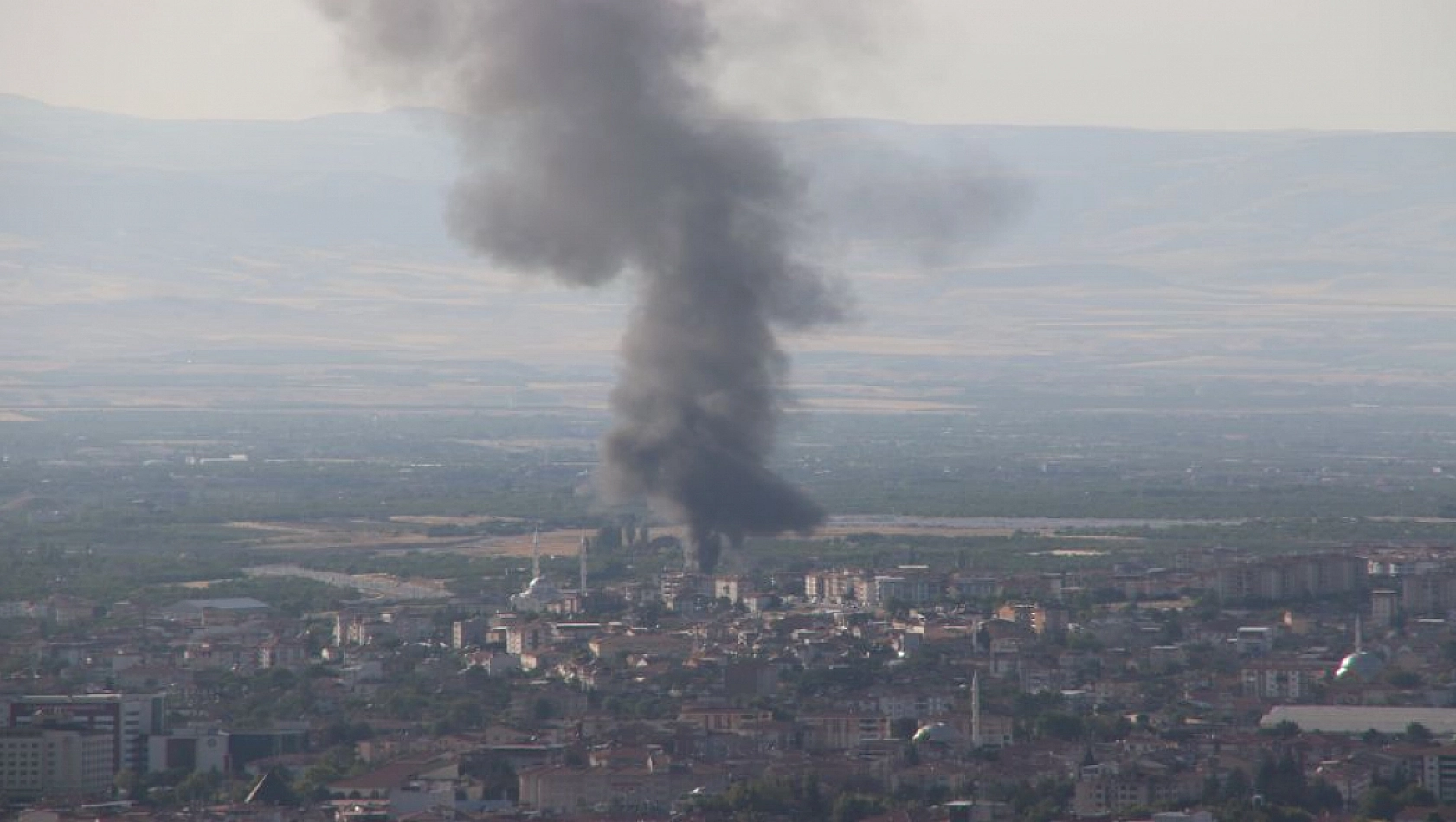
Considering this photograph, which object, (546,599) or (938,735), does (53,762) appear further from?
(546,599)

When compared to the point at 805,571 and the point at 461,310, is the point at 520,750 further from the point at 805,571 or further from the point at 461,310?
the point at 461,310

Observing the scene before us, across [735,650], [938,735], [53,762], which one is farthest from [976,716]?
[53,762]

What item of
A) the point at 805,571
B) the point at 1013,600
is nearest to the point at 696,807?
the point at 1013,600

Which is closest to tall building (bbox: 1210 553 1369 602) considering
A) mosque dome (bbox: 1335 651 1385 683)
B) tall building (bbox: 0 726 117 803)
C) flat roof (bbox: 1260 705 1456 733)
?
mosque dome (bbox: 1335 651 1385 683)

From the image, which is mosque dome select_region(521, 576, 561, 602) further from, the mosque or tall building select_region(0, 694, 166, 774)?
tall building select_region(0, 694, 166, 774)

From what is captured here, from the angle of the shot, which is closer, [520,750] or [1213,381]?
[520,750]
